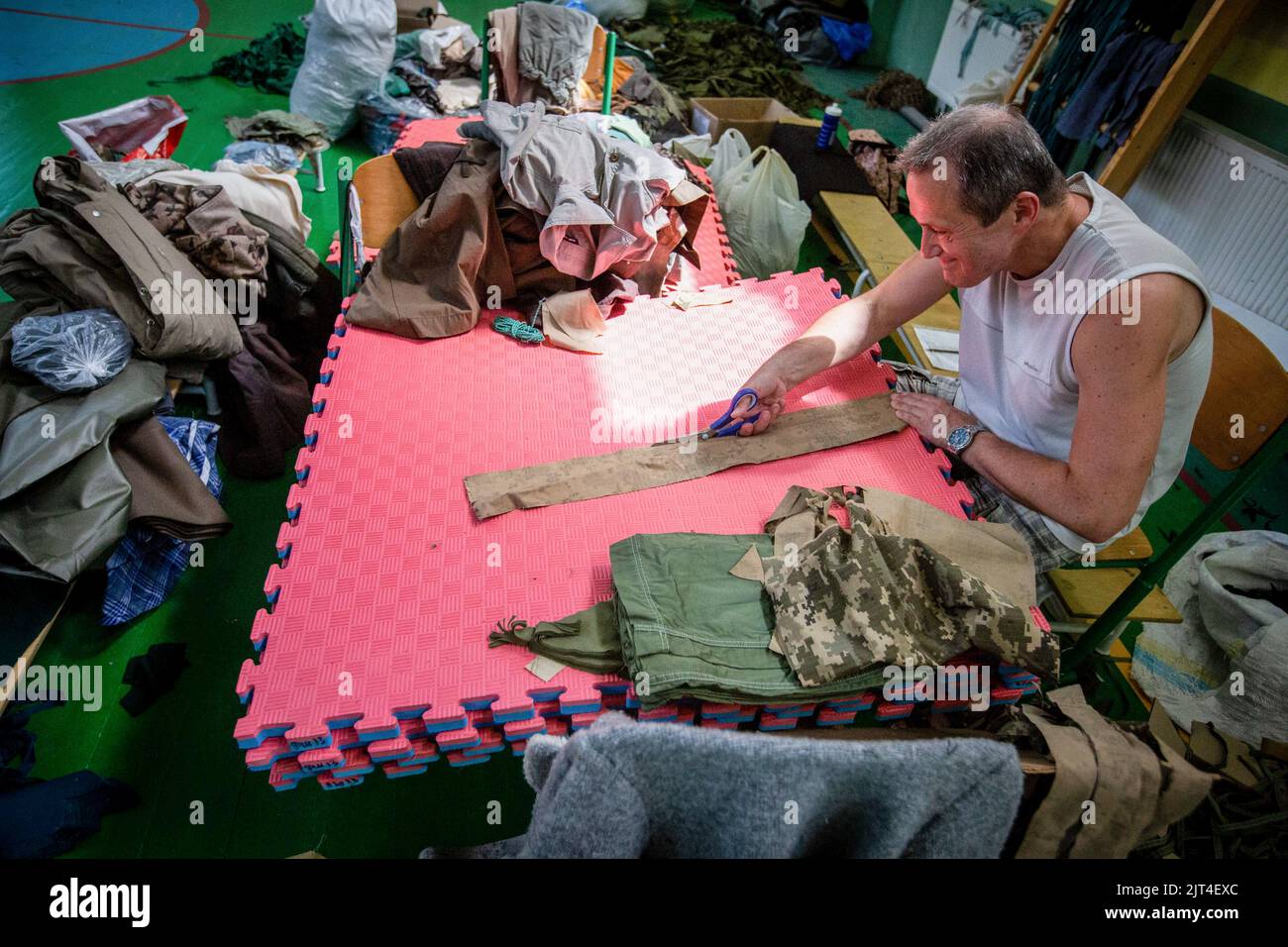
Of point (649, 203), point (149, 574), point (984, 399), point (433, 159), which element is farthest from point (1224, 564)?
point (149, 574)

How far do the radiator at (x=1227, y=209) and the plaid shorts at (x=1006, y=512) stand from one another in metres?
2.39

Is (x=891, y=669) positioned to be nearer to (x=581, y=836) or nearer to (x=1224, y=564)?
(x=581, y=836)

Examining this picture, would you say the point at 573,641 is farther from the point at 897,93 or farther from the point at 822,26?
the point at 822,26

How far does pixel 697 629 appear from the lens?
4.81 ft

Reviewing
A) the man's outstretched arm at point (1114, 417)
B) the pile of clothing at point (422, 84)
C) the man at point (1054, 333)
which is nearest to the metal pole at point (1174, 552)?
the man at point (1054, 333)

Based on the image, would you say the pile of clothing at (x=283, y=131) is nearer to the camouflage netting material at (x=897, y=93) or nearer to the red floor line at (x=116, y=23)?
the red floor line at (x=116, y=23)

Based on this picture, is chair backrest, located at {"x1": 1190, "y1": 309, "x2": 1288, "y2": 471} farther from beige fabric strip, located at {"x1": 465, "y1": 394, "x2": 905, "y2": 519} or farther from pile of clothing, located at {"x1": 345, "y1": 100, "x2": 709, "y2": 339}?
pile of clothing, located at {"x1": 345, "y1": 100, "x2": 709, "y2": 339}

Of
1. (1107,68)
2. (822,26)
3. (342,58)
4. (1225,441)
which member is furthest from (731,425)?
(822,26)

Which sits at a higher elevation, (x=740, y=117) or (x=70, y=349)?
(x=740, y=117)

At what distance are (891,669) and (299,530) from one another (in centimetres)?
138

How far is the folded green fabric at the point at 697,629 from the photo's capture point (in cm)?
139

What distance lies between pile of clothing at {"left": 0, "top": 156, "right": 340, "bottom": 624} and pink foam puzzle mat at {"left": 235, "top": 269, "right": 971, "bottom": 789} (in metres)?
0.75

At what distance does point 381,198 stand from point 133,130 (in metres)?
2.50
